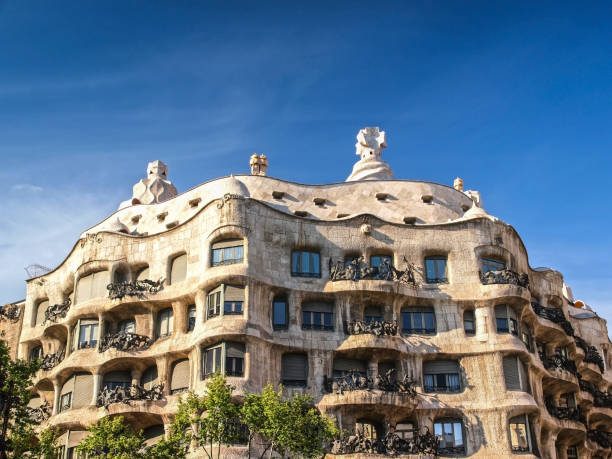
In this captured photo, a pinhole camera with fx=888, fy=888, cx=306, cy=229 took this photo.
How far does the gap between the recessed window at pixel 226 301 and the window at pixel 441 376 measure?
1111 cm

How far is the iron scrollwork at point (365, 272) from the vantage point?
4988 cm

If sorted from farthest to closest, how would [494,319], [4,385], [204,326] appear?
1. [494,319]
2. [204,326]
3. [4,385]

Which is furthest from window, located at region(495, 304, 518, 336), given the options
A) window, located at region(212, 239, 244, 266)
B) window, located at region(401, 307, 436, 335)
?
window, located at region(212, 239, 244, 266)

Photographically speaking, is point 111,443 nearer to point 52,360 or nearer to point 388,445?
point 388,445

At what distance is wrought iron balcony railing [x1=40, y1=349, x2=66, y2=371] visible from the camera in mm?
53656

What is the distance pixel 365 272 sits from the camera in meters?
50.0

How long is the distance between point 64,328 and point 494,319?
2565cm

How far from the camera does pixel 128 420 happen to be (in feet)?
155

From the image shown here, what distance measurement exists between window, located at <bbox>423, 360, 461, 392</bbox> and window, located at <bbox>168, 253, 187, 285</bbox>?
1458 centimetres

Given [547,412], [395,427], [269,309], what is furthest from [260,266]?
[547,412]

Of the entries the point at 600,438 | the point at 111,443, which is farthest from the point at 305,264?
the point at 600,438

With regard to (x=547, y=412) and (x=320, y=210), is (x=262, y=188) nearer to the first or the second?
(x=320, y=210)

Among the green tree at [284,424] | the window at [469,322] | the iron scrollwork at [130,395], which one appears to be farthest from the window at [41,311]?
the window at [469,322]

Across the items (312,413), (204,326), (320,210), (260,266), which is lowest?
(312,413)
